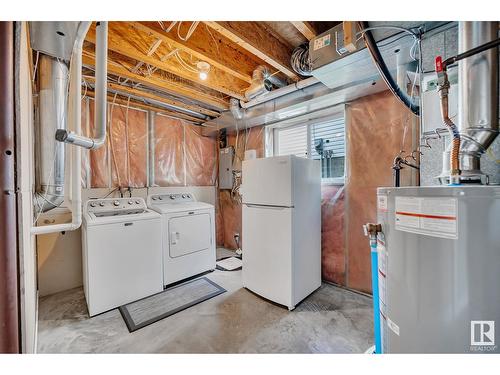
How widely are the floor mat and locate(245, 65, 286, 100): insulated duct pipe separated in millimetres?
Result: 2364

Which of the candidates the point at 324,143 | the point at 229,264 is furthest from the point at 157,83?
the point at 229,264

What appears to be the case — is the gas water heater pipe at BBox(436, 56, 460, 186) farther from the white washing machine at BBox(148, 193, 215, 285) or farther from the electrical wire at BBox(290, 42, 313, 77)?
the white washing machine at BBox(148, 193, 215, 285)

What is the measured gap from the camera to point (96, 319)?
191 centimetres

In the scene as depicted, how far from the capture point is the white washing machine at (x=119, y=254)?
195 centimetres

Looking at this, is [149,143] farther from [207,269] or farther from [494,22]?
[494,22]

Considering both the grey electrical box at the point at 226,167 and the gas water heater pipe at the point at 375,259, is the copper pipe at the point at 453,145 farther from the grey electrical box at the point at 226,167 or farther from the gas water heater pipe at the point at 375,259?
the grey electrical box at the point at 226,167

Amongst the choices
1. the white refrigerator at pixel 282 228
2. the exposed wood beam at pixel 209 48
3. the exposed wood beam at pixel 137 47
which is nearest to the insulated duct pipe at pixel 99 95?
the exposed wood beam at pixel 209 48

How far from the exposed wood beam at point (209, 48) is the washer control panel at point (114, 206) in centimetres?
175

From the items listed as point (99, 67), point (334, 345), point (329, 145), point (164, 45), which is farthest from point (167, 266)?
point (329, 145)

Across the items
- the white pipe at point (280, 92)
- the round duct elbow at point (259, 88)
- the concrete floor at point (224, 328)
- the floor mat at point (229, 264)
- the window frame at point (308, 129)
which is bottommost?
the concrete floor at point (224, 328)

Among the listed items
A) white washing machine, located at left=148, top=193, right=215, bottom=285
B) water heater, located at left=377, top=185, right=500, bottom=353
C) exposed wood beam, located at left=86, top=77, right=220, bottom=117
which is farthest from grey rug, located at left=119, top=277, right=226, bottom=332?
exposed wood beam, located at left=86, top=77, right=220, bottom=117

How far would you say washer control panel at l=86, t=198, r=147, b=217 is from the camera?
7.39ft

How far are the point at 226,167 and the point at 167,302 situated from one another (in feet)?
7.52

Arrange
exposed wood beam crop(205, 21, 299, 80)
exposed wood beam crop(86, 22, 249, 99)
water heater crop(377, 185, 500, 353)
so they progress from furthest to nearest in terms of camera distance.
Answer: exposed wood beam crop(86, 22, 249, 99) < exposed wood beam crop(205, 21, 299, 80) < water heater crop(377, 185, 500, 353)
